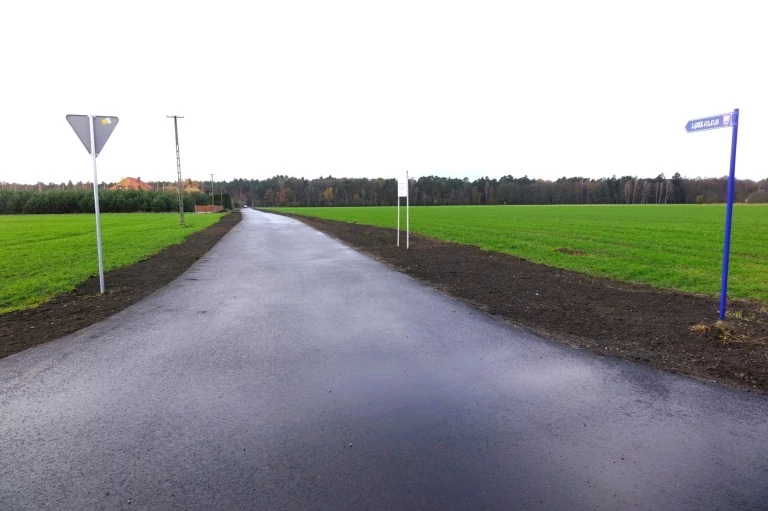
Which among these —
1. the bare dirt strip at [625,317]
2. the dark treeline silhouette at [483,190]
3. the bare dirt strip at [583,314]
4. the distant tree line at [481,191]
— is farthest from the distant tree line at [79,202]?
the bare dirt strip at [625,317]

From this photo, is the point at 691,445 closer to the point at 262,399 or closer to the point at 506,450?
the point at 506,450

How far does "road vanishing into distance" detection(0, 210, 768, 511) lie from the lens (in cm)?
263

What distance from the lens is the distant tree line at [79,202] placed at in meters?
77.0

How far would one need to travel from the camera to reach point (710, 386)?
4.17 m

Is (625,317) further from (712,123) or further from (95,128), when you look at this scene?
(95,128)

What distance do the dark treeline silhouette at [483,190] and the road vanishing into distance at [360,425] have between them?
418ft

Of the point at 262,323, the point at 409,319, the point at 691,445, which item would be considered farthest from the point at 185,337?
the point at 691,445

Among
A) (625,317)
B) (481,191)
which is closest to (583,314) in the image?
(625,317)

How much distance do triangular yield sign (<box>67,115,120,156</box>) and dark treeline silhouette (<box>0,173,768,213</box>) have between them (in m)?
124

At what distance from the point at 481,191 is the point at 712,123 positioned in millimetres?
155464

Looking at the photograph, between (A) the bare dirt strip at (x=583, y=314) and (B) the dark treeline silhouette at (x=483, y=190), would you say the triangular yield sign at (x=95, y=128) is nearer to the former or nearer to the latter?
(A) the bare dirt strip at (x=583, y=314)

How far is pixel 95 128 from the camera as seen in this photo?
326 inches

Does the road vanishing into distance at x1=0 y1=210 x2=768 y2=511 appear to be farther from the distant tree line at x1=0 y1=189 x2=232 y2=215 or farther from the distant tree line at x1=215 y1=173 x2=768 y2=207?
the distant tree line at x1=215 y1=173 x2=768 y2=207

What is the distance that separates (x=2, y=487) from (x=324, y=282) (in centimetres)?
719
